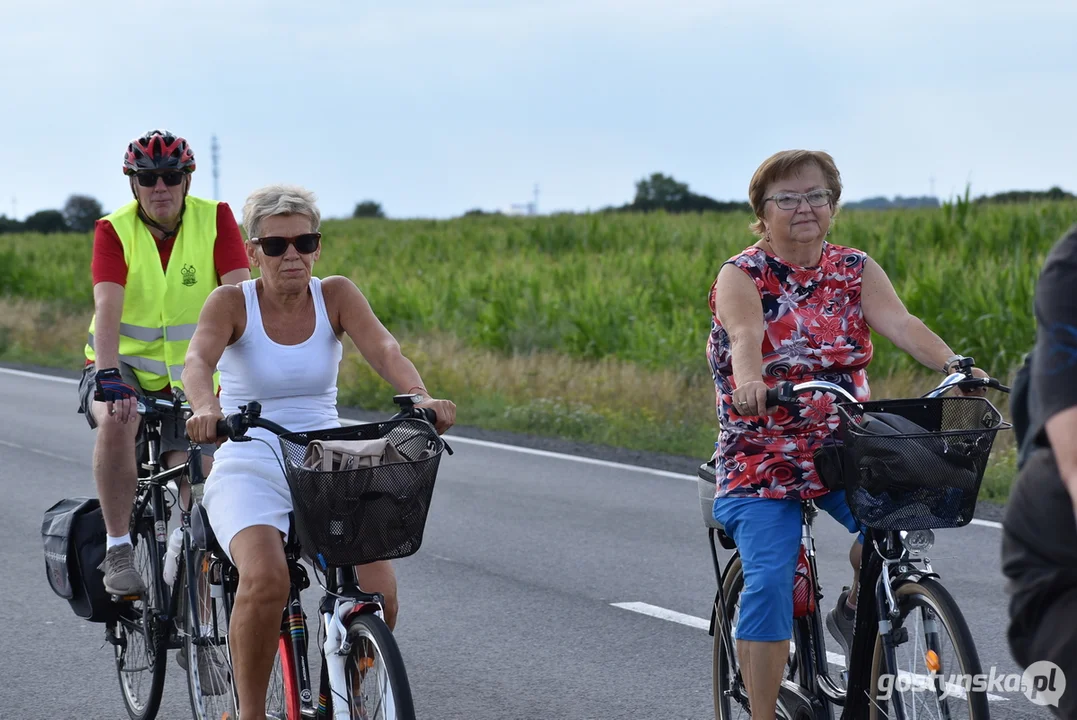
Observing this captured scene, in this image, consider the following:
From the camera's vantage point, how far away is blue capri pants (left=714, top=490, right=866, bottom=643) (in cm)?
396

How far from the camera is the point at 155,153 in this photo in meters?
5.45

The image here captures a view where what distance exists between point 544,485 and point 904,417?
6.69 metres

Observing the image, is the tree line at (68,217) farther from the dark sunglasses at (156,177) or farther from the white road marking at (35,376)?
the dark sunglasses at (156,177)

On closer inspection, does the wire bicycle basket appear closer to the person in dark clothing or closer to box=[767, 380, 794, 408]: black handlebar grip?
box=[767, 380, 794, 408]: black handlebar grip

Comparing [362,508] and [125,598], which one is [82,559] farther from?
[362,508]

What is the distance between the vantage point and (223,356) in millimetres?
4398

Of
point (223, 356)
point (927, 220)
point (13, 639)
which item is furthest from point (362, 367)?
point (223, 356)

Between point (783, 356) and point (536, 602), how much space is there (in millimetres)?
3299

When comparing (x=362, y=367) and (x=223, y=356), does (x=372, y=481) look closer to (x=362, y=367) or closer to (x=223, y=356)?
(x=223, y=356)

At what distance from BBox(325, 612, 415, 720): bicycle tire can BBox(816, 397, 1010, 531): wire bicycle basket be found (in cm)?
123

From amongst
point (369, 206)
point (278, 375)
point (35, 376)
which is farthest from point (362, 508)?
point (369, 206)

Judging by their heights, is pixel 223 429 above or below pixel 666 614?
above

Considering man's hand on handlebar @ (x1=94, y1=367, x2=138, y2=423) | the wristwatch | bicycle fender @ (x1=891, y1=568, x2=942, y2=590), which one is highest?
the wristwatch

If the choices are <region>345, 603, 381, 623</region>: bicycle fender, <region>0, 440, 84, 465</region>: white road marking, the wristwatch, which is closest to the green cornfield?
<region>0, 440, 84, 465</region>: white road marking
